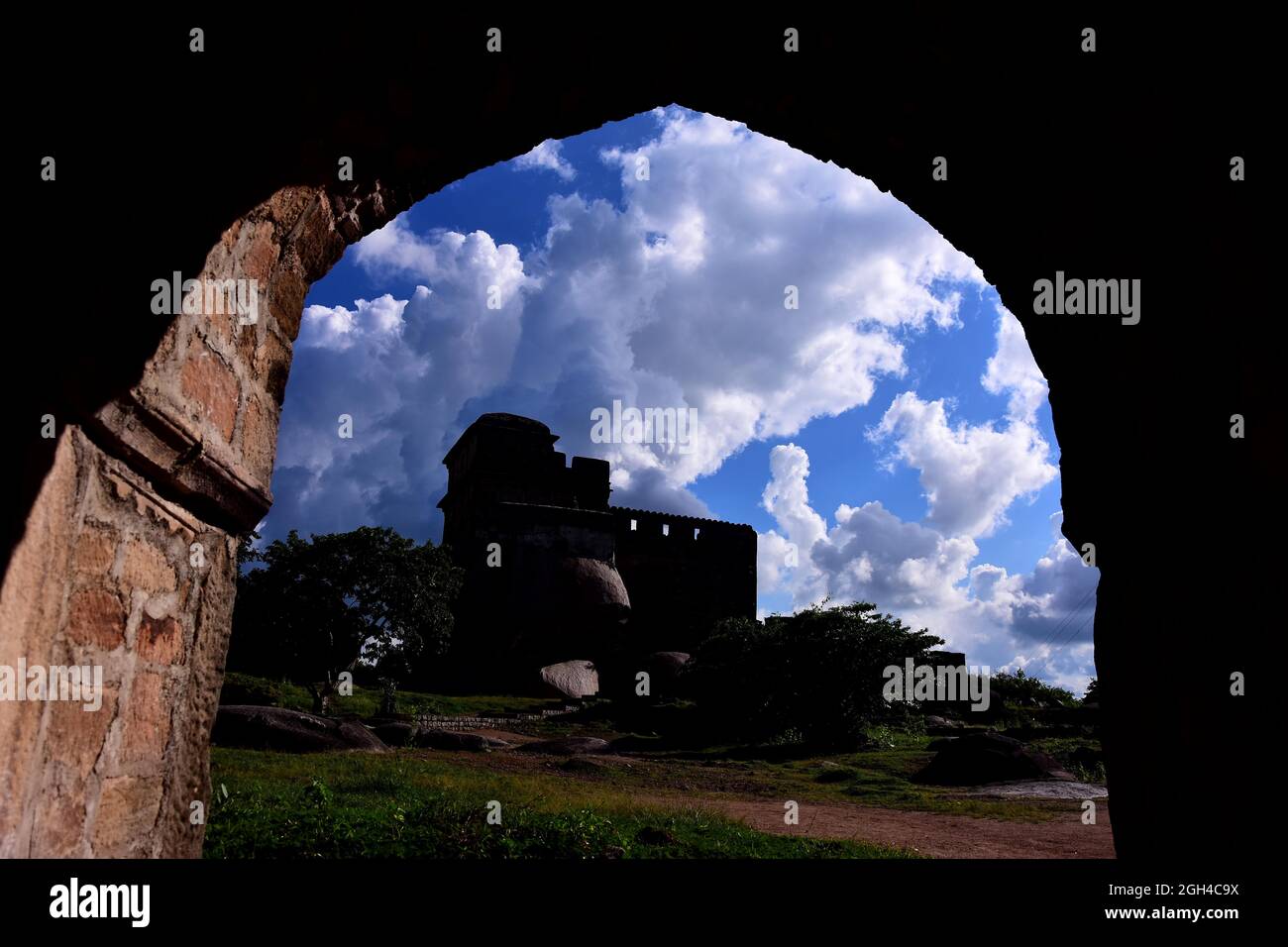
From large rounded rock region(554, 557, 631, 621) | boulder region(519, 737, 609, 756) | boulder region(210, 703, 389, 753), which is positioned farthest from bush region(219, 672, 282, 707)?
large rounded rock region(554, 557, 631, 621)

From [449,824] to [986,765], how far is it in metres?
10.3

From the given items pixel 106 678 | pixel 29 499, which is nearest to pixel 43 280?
pixel 29 499

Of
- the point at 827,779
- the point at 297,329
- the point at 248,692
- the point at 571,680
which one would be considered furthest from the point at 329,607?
the point at 297,329

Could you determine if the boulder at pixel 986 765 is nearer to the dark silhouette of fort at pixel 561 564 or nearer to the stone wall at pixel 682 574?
the dark silhouette of fort at pixel 561 564

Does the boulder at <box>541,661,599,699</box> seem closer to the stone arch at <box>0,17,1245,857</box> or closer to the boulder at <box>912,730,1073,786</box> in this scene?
the boulder at <box>912,730,1073,786</box>

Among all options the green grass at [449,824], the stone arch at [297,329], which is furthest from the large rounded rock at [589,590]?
the stone arch at [297,329]

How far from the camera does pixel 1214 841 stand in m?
2.33

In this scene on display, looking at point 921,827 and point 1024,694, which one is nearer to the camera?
point 921,827

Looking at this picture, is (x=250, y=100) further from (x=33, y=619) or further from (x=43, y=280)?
(x=33, y=619)

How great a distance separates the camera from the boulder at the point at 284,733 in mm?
12766

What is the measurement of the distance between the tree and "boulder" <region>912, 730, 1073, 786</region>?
42.1ft

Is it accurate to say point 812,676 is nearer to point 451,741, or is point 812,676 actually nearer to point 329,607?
point 451,741

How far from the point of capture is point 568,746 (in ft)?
53.1
